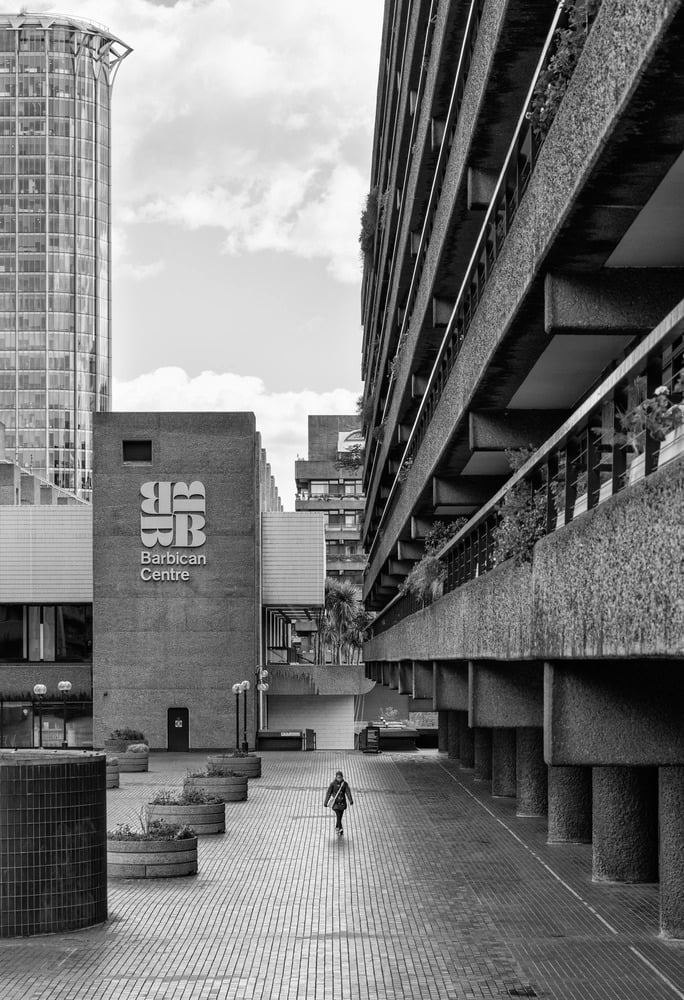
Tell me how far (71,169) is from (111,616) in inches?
4985

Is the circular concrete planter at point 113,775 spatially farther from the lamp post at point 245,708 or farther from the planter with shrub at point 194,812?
the planter with shrub at point 194,812

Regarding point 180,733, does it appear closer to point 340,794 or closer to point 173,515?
point 173,515

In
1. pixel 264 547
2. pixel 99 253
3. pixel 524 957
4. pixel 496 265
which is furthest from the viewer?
pixel 99 253

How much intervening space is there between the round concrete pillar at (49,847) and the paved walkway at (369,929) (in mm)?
308

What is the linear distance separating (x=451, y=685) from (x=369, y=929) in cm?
1222

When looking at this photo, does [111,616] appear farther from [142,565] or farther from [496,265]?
[496,265]

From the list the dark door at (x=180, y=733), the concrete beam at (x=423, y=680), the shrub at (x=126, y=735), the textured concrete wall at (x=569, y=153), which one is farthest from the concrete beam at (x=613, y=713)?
the dark door at (x=180, y=733)

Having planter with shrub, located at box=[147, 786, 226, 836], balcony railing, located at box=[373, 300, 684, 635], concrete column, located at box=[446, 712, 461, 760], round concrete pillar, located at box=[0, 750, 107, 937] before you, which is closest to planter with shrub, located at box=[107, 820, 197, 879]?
round concrete pillar, located at box=[0, 750, 107, 937]

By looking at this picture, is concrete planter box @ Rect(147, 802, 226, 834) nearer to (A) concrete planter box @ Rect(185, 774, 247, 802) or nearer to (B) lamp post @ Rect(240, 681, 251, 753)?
(A) concrete planter box @ Rect(185, 774, 247, 802)

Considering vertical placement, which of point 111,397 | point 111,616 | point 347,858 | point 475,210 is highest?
point 111,397

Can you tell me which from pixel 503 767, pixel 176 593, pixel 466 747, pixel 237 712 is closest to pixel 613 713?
pixel 503 767

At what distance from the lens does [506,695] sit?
66.6ft

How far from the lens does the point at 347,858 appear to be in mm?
23406

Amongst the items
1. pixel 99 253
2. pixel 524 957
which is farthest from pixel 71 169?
pixel 524 957
